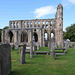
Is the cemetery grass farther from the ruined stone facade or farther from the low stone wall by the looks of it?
the ruined stone facade

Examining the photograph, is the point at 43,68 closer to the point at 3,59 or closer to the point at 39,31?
the point at 3,59

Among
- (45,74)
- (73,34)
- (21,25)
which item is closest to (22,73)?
(45,74)

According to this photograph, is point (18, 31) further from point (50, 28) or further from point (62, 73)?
point (62, 73)

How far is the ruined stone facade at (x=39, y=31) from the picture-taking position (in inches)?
1298

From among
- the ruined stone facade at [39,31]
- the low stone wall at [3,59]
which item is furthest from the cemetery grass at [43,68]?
the ruined stone facade at [39,31]

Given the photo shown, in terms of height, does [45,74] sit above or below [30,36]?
below

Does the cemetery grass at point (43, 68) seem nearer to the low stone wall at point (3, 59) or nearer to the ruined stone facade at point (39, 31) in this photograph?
the low stone wall at point (3, 59)

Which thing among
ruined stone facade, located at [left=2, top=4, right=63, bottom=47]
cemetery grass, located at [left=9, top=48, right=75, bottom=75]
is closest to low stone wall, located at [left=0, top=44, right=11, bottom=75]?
cemetery grass, located at [left=9, top=48, right=75, bottom=75]

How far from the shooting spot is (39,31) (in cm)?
3275

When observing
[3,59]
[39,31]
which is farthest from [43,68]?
[39,31]

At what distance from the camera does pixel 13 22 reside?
46469 mm

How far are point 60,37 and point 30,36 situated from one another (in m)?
11.4

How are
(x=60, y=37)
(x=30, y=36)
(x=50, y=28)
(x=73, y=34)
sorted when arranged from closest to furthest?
(x=30, y=36), (x=60, y=37), (x=50, y=28), (x=73, y=34)

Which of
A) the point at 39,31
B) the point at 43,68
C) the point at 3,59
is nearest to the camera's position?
the point at 3,59
